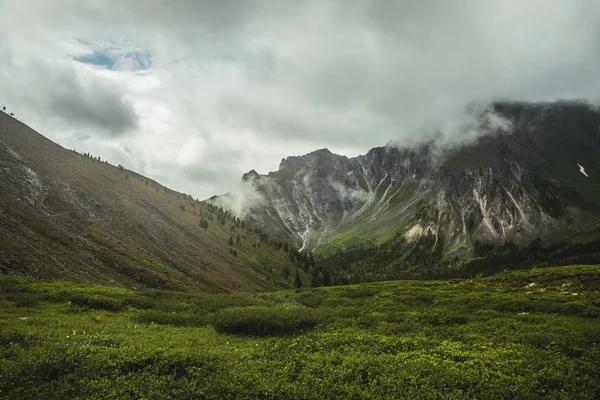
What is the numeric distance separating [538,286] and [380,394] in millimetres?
54954

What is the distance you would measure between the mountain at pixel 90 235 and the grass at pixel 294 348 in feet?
73.4

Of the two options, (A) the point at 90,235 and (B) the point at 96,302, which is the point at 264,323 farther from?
(A) the point at 90,235

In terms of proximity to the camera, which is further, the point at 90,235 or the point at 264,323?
the point at 90,235

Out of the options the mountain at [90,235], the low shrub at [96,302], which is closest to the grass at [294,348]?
the low shrub at [96,302]

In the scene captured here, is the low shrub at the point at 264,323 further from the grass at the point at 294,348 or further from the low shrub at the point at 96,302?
the low shrub at the point at 96,302

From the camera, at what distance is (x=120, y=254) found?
3396 inches

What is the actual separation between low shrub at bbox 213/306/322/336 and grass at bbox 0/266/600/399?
0.14 metres

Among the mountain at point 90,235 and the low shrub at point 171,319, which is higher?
the mountain at point 90,235

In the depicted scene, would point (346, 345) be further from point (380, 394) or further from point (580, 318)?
point (580, 318)

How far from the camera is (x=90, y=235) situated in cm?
8869

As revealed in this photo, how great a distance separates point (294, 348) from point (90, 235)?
273 feet

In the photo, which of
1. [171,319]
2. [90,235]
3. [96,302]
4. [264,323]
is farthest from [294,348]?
[90,235]

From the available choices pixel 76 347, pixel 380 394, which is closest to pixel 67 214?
pixel 76 347

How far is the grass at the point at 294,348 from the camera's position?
1923cm
